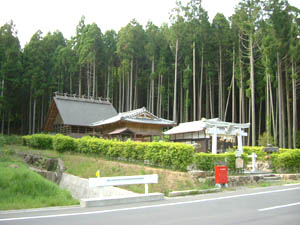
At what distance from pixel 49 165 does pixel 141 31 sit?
2268 cm

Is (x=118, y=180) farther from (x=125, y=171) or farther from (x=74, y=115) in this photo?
(x=74, y=115)

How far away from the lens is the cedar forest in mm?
26375

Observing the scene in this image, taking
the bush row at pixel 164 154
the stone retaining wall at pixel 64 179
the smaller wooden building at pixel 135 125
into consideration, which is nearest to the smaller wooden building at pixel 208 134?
the smaller wooden building at pixel 135 125

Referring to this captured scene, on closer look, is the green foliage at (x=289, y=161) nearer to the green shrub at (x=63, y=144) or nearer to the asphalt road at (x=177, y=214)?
the asphalt road at (x=177, y=214)

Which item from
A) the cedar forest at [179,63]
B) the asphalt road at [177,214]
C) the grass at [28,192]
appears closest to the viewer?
the asphalt road at [177,214]

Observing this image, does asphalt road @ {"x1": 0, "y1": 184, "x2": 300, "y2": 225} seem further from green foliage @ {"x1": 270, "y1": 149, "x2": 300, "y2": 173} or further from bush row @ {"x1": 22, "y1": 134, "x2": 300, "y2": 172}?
green foliage @ {"x1": 270, "y1": 149, "x2": 300, "y2": 173}

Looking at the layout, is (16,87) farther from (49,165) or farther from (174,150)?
(174,150)

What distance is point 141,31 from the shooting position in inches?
1379

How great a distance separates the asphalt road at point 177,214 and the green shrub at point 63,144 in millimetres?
13507

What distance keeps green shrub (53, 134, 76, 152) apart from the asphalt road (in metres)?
13.5

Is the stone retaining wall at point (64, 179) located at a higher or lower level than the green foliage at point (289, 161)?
lower

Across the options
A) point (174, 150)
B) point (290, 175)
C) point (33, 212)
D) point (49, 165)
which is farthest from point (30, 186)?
point (290, 175)

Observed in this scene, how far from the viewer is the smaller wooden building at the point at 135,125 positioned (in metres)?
23.5

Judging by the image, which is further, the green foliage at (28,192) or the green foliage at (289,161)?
the green foliage at (289,161)
